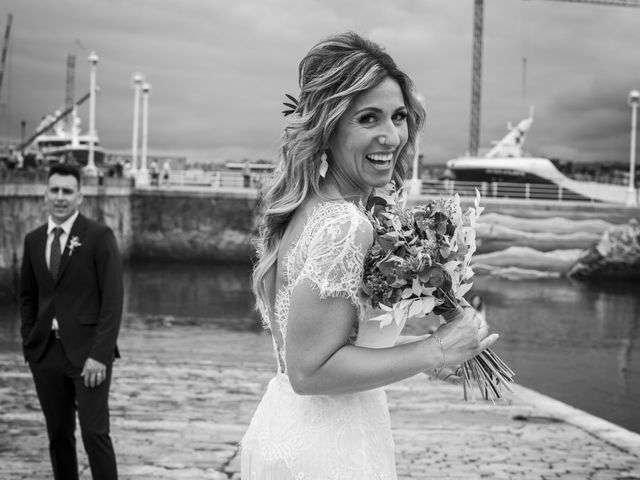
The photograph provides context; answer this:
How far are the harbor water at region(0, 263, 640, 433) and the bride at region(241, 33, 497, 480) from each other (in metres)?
7.81

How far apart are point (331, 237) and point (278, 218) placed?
11.0 inches

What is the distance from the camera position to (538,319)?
77.3 feet

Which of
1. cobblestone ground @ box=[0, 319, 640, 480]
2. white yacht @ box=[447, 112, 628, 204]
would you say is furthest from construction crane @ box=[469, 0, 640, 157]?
cobblestone ground @ box=[0, 319, 640, 480]

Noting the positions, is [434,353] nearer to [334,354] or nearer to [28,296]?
[334,354]

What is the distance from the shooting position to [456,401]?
748 cm

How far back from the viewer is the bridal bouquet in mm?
2027

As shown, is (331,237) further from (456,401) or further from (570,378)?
(570,378)

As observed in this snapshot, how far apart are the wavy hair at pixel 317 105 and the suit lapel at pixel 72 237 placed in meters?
2.46

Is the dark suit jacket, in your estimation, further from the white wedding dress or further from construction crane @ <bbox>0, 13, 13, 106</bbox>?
construction crane @ <bbox>0, 13, 13, 106</bbox>

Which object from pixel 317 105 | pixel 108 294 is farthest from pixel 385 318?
pixel 108 294

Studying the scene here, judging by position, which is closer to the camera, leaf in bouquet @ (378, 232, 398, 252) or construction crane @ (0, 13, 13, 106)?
leaf in bouquet @ (378, 232, 398, 252)

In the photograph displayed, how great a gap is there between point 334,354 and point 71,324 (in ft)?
9.05

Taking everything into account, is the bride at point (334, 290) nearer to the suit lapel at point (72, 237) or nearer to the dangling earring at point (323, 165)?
the dangling earring at point (323, 165)

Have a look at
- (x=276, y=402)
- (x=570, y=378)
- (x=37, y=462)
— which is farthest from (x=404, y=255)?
(x=570, y=378)
